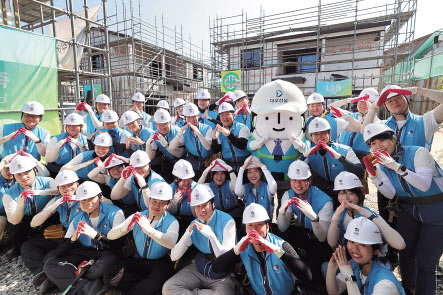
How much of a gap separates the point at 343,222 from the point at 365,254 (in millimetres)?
723

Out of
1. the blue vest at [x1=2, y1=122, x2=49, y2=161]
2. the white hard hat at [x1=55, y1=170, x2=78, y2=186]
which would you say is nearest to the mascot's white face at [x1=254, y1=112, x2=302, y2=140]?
the white hard hat at [x1=55, y1=170, x2=78, y2=186]

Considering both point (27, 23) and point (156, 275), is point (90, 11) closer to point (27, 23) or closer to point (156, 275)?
point (27, 23)

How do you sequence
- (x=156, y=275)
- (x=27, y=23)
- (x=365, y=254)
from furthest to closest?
(x=27, y=23)
(x=156, y=275)
(x=365, y=254)

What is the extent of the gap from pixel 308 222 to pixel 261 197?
759mm

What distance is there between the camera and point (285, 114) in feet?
11.6

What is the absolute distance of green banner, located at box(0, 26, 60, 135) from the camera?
5.58 meters

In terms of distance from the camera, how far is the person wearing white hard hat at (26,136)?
466 centimetres

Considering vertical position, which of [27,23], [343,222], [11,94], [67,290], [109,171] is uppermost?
[27,23]

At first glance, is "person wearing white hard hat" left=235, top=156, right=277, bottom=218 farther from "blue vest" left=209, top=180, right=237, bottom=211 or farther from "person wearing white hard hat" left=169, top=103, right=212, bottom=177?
"person wearing white hard hat" left=169, top=103, right=212, bottom=177

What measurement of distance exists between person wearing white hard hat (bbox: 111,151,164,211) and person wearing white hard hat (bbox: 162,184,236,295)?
1043 mm

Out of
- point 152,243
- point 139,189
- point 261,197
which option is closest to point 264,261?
point 261,197

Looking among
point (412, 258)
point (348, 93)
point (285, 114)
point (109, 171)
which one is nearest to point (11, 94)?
point (109, 171)

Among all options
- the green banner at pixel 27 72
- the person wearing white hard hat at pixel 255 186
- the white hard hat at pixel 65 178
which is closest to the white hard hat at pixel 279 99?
the person wearing white hard hat at pixel 255 186

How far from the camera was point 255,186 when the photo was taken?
3824 mm
